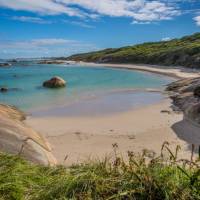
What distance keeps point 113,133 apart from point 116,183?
38.0 feet

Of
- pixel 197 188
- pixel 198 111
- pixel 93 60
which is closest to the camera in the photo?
pixel 197 188

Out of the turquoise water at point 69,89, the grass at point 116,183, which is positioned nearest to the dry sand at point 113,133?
the grass at point 116,183

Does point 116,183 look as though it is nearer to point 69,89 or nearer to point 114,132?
point 114,132

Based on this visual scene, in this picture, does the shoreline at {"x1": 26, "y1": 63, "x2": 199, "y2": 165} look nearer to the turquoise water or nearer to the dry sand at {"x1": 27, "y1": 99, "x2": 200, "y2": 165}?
the dry sand at {"x1": 27, "y1": 99, "x2": 200, "y2": 165}

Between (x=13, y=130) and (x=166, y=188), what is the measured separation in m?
7.60

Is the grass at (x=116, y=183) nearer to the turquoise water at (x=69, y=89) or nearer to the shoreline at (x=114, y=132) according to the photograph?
the shoreline at (x=114, y=132)

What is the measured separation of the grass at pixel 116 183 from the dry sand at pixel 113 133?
6.31 metres

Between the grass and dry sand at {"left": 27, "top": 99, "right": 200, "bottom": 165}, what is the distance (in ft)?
20.7

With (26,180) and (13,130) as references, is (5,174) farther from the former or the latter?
(13,130)

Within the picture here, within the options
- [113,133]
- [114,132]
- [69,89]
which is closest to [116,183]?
[113,133]

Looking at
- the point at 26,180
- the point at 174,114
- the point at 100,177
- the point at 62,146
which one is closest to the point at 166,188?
the point at 100,177

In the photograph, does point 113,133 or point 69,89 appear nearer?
point 113,133

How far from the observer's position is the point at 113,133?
15.7m

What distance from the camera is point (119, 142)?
13820 mm
